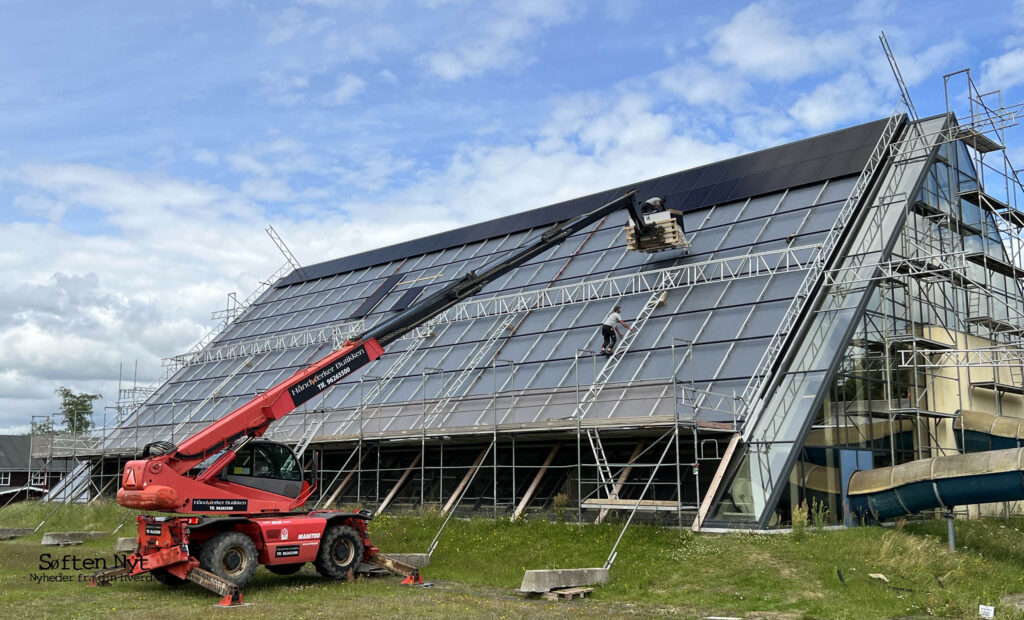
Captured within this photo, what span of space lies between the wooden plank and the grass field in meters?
0.77

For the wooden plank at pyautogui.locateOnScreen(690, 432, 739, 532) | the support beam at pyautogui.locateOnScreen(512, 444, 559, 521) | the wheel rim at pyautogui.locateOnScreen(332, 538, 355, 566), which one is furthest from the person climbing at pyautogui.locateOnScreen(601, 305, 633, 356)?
the wheel rim at pyautogui.locateOnScreen(332, 538, 355, 566)

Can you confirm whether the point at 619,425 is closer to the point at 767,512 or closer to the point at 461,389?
the point at 767,512

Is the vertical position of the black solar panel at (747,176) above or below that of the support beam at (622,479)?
above

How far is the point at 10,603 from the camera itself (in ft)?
53.1

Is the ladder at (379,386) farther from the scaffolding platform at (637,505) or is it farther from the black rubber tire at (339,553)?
the scaffolding platform at (637,505)

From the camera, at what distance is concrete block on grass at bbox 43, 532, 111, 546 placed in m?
28.1

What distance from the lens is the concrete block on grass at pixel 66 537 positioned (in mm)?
28094

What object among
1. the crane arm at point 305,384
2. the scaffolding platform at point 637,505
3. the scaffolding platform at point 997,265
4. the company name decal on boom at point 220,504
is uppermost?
the scaffolding platform at point 997,265

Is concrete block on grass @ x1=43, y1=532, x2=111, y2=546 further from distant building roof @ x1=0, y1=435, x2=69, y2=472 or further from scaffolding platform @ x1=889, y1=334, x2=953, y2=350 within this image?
distant building roof @ x1=0, y1=435, x2=69, y2=472

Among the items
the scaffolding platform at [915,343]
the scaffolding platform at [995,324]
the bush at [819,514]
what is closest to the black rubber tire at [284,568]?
the bush at [819,514]

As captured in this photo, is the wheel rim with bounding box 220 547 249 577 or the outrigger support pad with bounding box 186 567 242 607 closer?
the outrigger support pad with bounding box 186 567 242 607

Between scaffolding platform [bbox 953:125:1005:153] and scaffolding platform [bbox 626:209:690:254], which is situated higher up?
scaffolding platform [bbox 953:125:1005:153]

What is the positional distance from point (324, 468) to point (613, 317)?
37.3ft

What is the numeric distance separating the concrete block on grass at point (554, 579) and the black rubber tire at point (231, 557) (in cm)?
524
